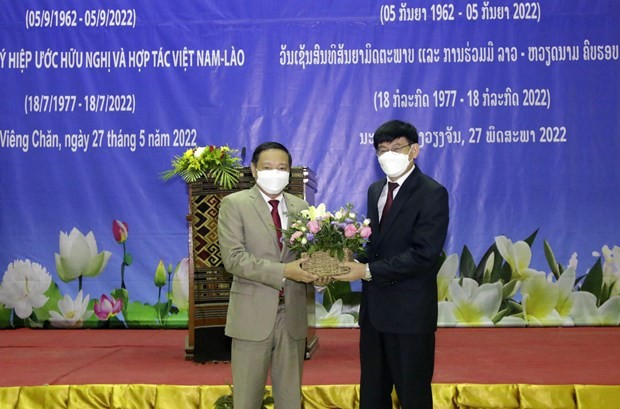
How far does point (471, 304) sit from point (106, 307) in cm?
287

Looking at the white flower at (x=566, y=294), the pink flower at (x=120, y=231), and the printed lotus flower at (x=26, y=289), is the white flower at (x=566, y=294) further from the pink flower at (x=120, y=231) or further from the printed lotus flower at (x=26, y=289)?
the printed lotus flower at (x=26, y=289)

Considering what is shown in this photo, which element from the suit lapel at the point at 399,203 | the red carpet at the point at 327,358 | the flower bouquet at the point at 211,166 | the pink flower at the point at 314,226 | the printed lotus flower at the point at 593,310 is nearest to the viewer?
the pink flower at the point at 314,226

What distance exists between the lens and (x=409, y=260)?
8.86 feet

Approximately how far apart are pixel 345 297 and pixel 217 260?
1.86m

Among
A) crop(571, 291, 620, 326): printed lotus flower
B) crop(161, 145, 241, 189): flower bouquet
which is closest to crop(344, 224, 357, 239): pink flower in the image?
crop(161, 145, 241, 189): flower bouquet

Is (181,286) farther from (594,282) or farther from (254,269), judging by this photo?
(254,269)

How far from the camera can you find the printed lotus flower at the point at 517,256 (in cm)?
577

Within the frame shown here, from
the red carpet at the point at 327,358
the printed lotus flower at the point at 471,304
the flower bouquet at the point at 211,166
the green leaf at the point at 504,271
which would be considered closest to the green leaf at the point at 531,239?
the green leaf at the point at 504,271

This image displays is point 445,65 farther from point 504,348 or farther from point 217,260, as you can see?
point 217,260

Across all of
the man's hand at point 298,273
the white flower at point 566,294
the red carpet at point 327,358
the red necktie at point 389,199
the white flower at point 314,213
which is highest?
the red necktie at point 389,199

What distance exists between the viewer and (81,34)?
6074 millimetres

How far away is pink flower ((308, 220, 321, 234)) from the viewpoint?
2.67 meters

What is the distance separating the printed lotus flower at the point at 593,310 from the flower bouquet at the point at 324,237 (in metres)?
3.54

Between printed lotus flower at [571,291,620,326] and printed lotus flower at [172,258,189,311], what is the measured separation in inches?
118
